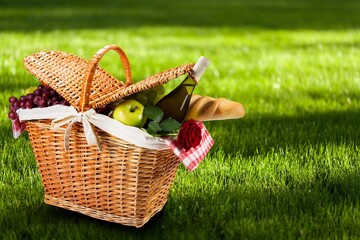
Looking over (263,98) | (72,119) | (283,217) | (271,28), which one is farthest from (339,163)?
(271,28)

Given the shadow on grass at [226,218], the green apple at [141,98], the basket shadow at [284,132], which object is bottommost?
the basket shadow at [284,132]

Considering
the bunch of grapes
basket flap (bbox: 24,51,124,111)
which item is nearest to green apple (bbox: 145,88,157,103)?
basket flap (bbox: 24,51,124,111)

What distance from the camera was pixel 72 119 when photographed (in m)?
2.69

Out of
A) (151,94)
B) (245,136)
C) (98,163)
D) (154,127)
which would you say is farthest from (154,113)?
(245,136)

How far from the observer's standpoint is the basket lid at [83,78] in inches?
102

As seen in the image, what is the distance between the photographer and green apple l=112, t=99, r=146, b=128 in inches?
104

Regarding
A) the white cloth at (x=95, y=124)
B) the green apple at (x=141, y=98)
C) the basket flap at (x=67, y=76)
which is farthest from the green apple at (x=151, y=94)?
the white cloth at (x=95, y=124)

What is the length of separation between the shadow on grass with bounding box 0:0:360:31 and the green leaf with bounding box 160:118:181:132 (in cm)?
693

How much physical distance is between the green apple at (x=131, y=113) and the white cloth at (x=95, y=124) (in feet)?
0.17

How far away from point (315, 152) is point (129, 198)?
1.26 metres

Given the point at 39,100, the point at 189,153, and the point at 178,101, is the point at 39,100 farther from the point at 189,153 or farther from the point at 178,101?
the point at 189,153

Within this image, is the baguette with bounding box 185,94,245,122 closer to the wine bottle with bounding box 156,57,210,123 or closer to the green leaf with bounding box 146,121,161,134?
the wine bottle with bounding box 156,57,210,123

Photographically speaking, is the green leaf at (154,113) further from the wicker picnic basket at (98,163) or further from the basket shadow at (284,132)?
the basket shadow at (284,132)

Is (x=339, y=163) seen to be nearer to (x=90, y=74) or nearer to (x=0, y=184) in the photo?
(x=90, y=74)
